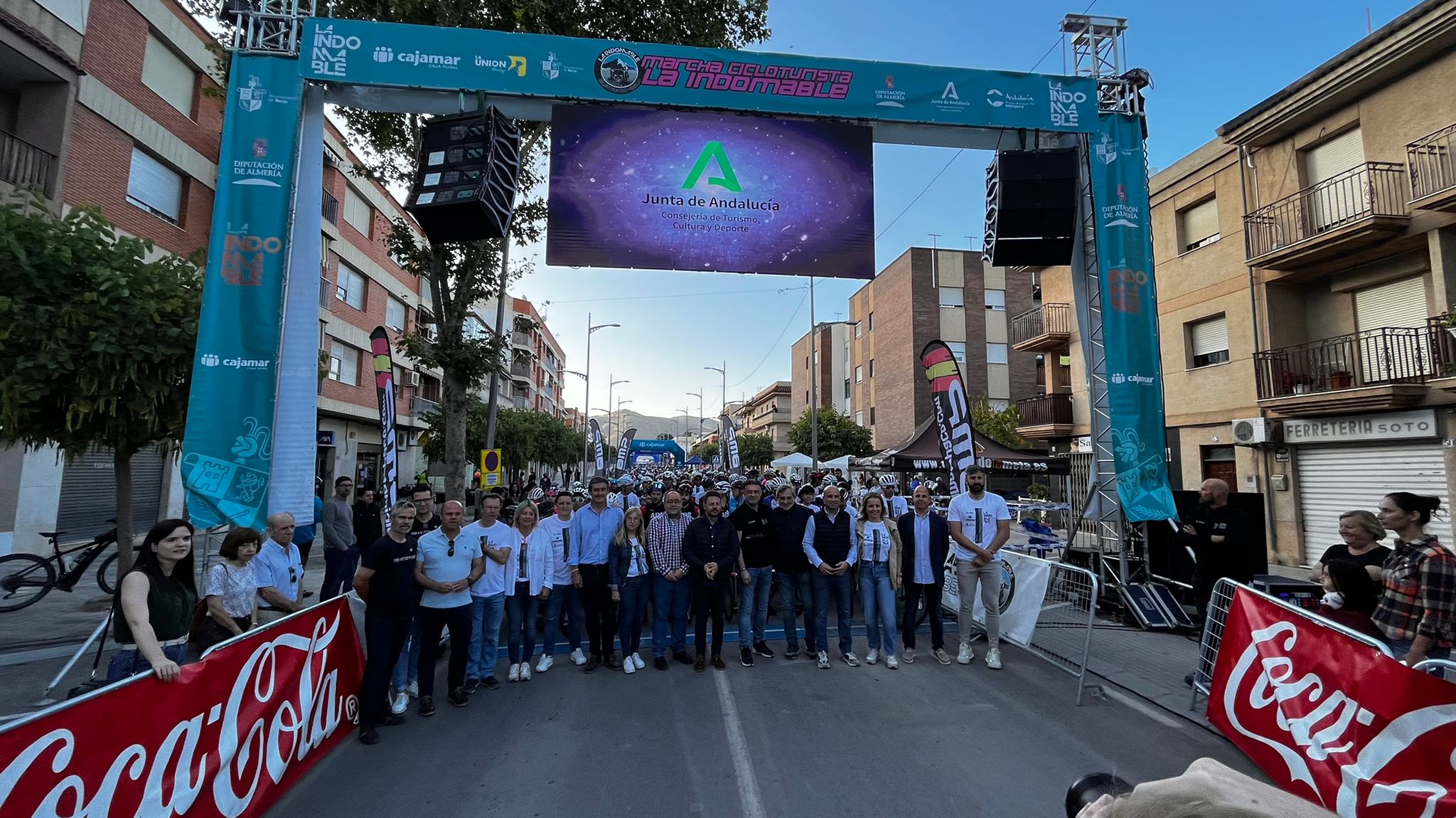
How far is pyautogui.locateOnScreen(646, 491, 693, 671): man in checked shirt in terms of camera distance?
21.3 ft

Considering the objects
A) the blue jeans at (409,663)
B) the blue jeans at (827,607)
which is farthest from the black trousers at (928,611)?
the blue jeans at (409,663)

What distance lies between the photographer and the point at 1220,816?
98cm

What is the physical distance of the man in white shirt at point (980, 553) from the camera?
21.4 feet

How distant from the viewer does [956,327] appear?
122 ft

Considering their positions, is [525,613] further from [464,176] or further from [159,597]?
[464,176]

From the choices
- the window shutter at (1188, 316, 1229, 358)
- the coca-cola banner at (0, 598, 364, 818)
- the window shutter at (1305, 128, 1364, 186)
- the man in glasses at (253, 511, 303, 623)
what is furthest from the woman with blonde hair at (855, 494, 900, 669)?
the window shutter at (1188, 316, 1229, 358)

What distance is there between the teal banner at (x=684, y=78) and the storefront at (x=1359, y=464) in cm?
932

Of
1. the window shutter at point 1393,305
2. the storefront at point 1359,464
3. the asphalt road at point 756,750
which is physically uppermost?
the window shutter at point 1393,305

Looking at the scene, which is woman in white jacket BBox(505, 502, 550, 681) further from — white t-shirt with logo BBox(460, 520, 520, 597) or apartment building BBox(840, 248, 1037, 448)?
apartment building BBox(840, 248, 1037, 448)

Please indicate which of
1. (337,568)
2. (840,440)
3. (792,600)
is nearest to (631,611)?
(792,600)

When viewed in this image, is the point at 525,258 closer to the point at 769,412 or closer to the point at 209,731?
the point at 209,731

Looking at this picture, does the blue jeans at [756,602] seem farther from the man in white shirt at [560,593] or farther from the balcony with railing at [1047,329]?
the balcony with railing at [1047,329]

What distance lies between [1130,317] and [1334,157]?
33.3 ft

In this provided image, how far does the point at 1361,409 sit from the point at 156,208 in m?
26.1
